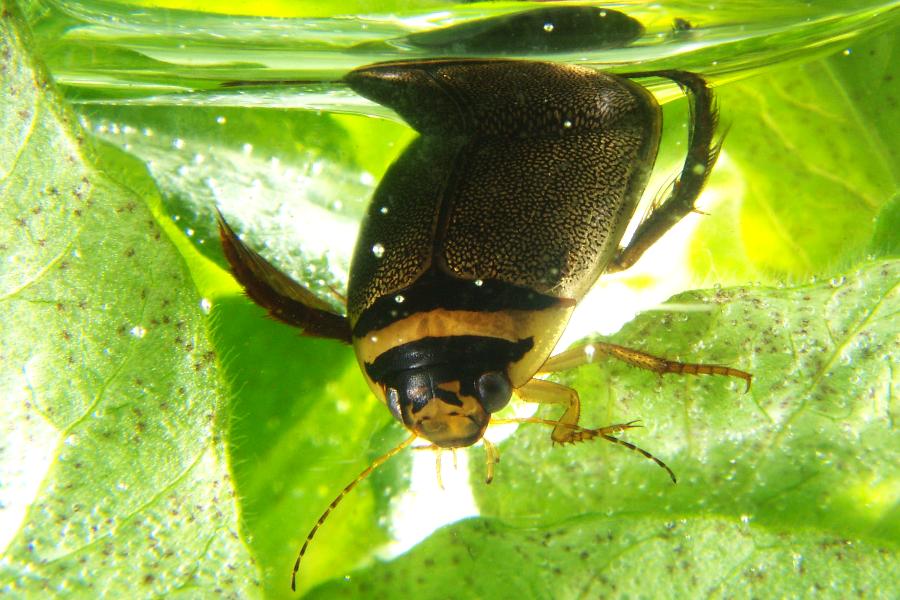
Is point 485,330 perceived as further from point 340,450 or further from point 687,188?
Result: point 687,188

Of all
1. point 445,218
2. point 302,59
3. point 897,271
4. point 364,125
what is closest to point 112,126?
point 302,59

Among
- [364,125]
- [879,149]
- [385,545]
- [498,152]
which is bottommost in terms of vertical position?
[385,545]

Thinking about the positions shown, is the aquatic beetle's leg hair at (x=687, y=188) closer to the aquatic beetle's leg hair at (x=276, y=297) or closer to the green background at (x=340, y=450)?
the green background at (x=340, y=450)

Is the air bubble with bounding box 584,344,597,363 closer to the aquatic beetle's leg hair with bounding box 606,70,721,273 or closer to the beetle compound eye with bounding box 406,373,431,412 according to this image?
the aquatic beetle's leg hair with bounding box 606,70,721,273

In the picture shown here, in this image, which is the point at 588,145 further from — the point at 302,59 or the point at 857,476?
the point at 857,476

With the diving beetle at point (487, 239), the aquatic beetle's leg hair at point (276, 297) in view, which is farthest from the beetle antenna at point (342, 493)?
the aquatic beetle's leg hair at point (276, 297)

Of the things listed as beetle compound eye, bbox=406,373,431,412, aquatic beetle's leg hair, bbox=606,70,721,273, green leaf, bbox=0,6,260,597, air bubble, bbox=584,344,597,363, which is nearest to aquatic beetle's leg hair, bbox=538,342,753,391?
air bubble, bbox=584,344,597,363
